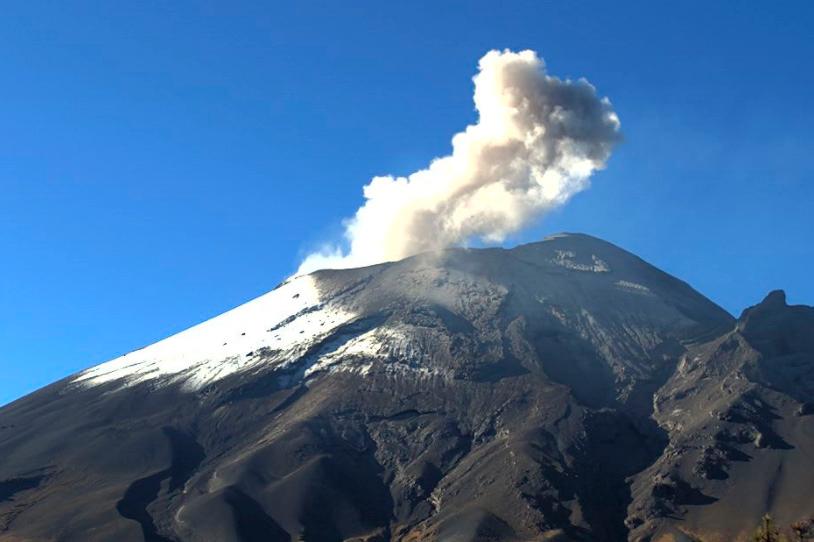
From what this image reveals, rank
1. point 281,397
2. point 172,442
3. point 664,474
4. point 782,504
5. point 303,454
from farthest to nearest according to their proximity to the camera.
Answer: point 281,397
point 172,442
point 303,454
point 664,474
point 782,504

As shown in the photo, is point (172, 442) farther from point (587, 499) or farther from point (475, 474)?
point (587, 499)

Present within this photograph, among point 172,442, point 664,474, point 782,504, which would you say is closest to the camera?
point 782,504

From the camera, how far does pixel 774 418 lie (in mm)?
169875

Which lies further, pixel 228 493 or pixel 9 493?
pixel 9 493

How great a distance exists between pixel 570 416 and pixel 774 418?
3307cm

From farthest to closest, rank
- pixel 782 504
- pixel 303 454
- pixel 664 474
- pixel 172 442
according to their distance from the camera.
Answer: pixel 172 442, pixel 303 454, pixel 664 474, pixel 782 504

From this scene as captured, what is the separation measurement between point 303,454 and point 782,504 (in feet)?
238

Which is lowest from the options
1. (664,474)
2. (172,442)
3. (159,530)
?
(664,474)

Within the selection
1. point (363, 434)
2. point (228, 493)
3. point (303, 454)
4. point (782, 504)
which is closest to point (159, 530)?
point (228, 493)

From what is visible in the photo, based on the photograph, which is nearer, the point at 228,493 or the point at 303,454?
the point at 228,493

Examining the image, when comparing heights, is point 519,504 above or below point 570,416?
below

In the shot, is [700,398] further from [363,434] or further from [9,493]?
[9,493]

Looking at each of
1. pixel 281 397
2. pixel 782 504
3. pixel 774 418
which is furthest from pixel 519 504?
pixel 281 397

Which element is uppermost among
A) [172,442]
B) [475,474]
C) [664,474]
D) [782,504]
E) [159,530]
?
[172,442]
